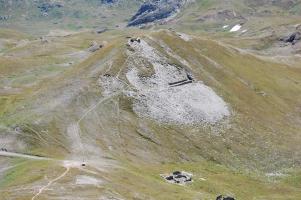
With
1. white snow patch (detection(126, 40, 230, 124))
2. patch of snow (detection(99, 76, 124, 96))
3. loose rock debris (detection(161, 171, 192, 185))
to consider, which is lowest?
Result: loose rock debris (detection(161, 171, 192, 185))

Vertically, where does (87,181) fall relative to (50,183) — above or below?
below

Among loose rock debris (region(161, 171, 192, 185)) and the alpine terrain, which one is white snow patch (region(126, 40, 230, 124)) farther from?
loose rock debris (region(161, 171, 192, 185))

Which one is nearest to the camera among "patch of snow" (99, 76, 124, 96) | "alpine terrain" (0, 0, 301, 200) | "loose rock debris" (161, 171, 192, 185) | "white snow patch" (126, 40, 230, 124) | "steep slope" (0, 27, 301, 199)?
"alpine terrain" (0, 0, 301, 200)

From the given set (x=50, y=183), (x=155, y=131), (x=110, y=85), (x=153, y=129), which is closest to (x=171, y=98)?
(x=153, y=129)

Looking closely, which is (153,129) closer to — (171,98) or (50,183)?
(171,98)

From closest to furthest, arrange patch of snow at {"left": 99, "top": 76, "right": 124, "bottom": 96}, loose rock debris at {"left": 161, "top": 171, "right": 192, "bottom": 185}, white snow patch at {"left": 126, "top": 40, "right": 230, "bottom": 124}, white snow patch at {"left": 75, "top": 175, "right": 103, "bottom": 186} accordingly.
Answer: white snow patch at {"left": 75, "top": 175, "right": 103, "bottom": 186}
loose rock debris at {"left": 161, "top": 171, "right": 192, "bottom": 185}
white snow patch at {"left": 126, "top": 40, "right": 230, "bottom": 124}
patch of snow at {"left": 99, "top": 76, "right": 124, "bottom": 96}

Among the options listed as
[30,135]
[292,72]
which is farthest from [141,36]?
[292,72]

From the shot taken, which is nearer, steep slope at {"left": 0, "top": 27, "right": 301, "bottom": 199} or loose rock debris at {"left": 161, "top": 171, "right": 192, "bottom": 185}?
steep slope at {"left": 0, "top": 27, "right": 301, "bottom": 199}

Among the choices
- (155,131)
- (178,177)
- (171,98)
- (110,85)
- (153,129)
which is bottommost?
(178,177)

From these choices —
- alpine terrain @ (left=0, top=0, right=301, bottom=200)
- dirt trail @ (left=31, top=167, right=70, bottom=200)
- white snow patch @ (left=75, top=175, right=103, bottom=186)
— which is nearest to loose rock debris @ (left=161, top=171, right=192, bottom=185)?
alpine terrain @ (left=0, top=0, right=301, bottom=200)
